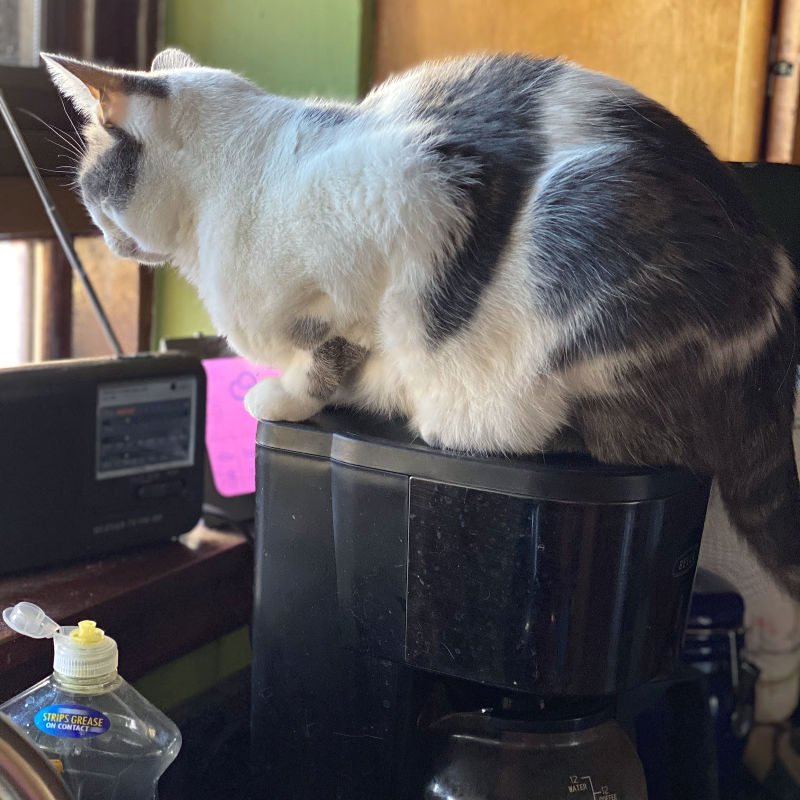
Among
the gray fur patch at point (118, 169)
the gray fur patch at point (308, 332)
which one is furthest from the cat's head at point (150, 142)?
the gray fur patch at point (308, 332)

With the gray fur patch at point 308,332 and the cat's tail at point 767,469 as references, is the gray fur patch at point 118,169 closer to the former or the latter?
the gray fur patch at point 308,332

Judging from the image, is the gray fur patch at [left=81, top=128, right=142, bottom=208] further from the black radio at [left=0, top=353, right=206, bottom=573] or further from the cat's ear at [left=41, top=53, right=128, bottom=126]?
the black radio at [left=0, top=353, right=206, bottom=573]

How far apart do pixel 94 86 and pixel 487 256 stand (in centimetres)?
33

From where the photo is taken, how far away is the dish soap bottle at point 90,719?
688mm

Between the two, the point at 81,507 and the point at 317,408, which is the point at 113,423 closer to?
the point at 81,507

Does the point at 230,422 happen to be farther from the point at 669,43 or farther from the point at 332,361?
the point at 669,43

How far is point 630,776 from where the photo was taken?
0.76 metres

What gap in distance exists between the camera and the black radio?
94cm

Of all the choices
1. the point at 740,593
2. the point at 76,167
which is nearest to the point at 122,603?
the point at 76,167

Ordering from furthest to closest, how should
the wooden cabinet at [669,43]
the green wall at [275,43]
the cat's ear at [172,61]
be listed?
the green wall at [275,43] → the wooden cabinet at [669,43] → the cat's ear at [172,61]

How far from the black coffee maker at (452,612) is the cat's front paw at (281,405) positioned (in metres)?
0.01

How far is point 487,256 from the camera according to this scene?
2.27ft

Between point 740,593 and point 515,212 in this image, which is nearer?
point 515,212

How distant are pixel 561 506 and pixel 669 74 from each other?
794mm
